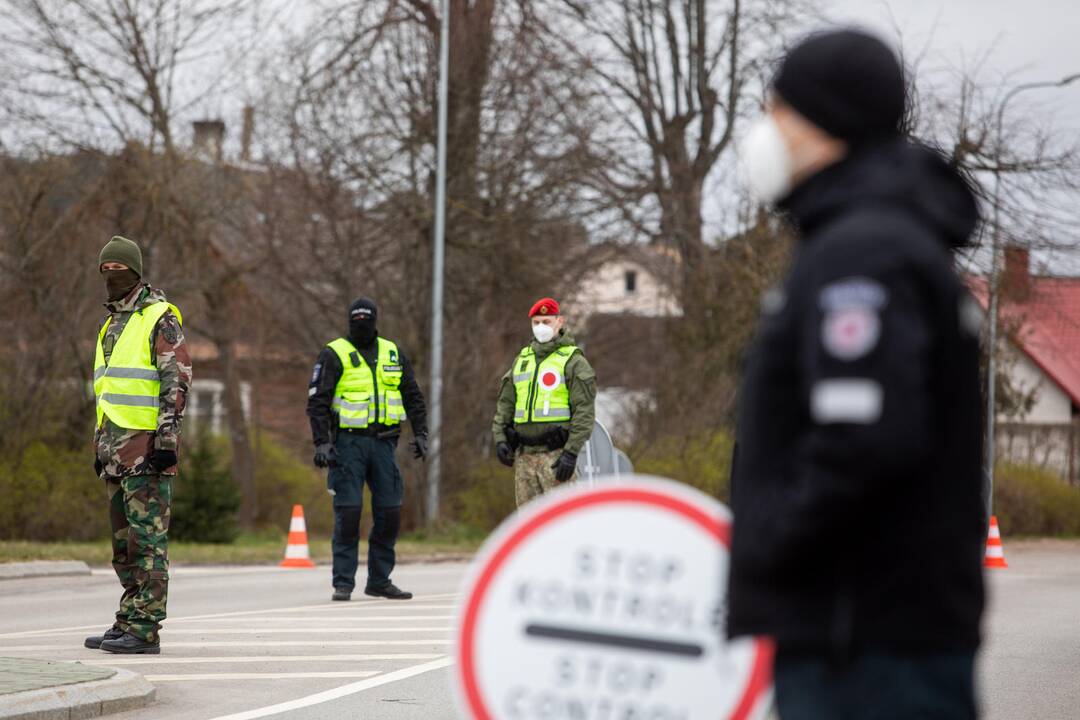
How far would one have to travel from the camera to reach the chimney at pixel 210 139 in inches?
1156

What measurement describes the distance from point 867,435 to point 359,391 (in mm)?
9635

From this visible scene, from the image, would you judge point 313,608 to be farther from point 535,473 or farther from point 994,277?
point 994,277

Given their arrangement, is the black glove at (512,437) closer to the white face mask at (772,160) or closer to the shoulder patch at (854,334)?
the white face mask at (772,160)

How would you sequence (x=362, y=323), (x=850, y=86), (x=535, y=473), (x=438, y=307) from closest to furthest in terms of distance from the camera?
(x=850, y=86) → (x=362, y=323) → (x=535, y=473) → (x=438, y=307)

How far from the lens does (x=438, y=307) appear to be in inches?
963

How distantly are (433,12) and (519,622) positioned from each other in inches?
1042

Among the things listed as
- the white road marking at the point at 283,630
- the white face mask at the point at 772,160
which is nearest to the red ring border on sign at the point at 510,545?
the white face mask at the point at 772,160

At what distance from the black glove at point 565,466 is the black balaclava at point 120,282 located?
3.90m

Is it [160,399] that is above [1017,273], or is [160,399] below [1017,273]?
below

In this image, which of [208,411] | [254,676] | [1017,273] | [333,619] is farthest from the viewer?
[208,411]

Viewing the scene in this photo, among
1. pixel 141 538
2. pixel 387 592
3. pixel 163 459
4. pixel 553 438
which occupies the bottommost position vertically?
pixel 387 592

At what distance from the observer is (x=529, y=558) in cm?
341

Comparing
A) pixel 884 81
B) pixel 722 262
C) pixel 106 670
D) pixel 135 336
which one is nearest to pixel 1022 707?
pixel 106 670

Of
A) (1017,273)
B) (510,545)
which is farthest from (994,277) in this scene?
(510,545)
